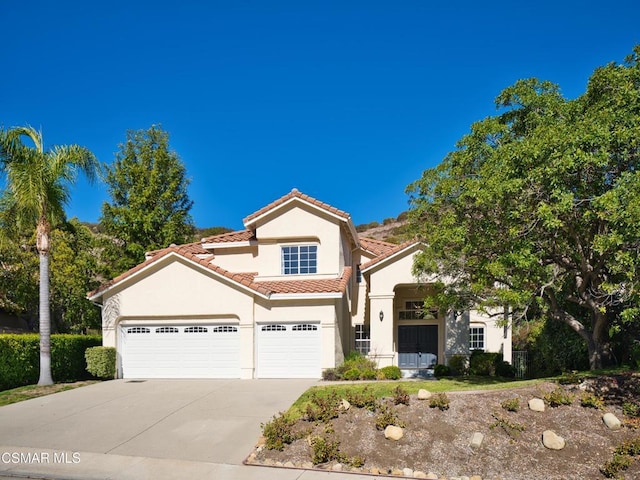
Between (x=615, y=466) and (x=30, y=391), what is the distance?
648 inches

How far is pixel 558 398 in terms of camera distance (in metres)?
10.9

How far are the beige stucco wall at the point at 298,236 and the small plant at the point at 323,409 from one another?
29.6 feet

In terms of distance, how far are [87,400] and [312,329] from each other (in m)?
7.91

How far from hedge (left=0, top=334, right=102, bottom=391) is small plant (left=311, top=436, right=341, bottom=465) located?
1243cm

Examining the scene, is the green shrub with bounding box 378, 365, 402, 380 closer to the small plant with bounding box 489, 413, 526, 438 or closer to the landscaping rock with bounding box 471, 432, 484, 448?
the small plant with bounding box 489, 413, 526, 438

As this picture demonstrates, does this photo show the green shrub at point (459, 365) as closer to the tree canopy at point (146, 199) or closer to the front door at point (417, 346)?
the front door at point (417, 346)

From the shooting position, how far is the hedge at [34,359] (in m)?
16.7

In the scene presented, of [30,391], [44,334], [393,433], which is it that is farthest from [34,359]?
[393,433]

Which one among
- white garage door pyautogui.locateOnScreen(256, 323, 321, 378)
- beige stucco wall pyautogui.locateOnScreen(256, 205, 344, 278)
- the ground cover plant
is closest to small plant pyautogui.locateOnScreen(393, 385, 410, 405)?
the ground cover plant

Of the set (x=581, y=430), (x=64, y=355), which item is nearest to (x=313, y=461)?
(x=581, y=430)

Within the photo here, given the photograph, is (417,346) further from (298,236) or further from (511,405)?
(511,405)

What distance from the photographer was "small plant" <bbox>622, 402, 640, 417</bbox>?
10336 millimetres

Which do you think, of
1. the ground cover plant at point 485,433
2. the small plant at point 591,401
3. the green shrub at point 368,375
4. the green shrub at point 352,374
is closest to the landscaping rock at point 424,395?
the ground cover plant at point 485,433

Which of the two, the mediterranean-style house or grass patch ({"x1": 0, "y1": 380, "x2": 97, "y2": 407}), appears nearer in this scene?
grass patch ({"x1": 0, "y1": 380, "x2": 97, "y2": 407})
